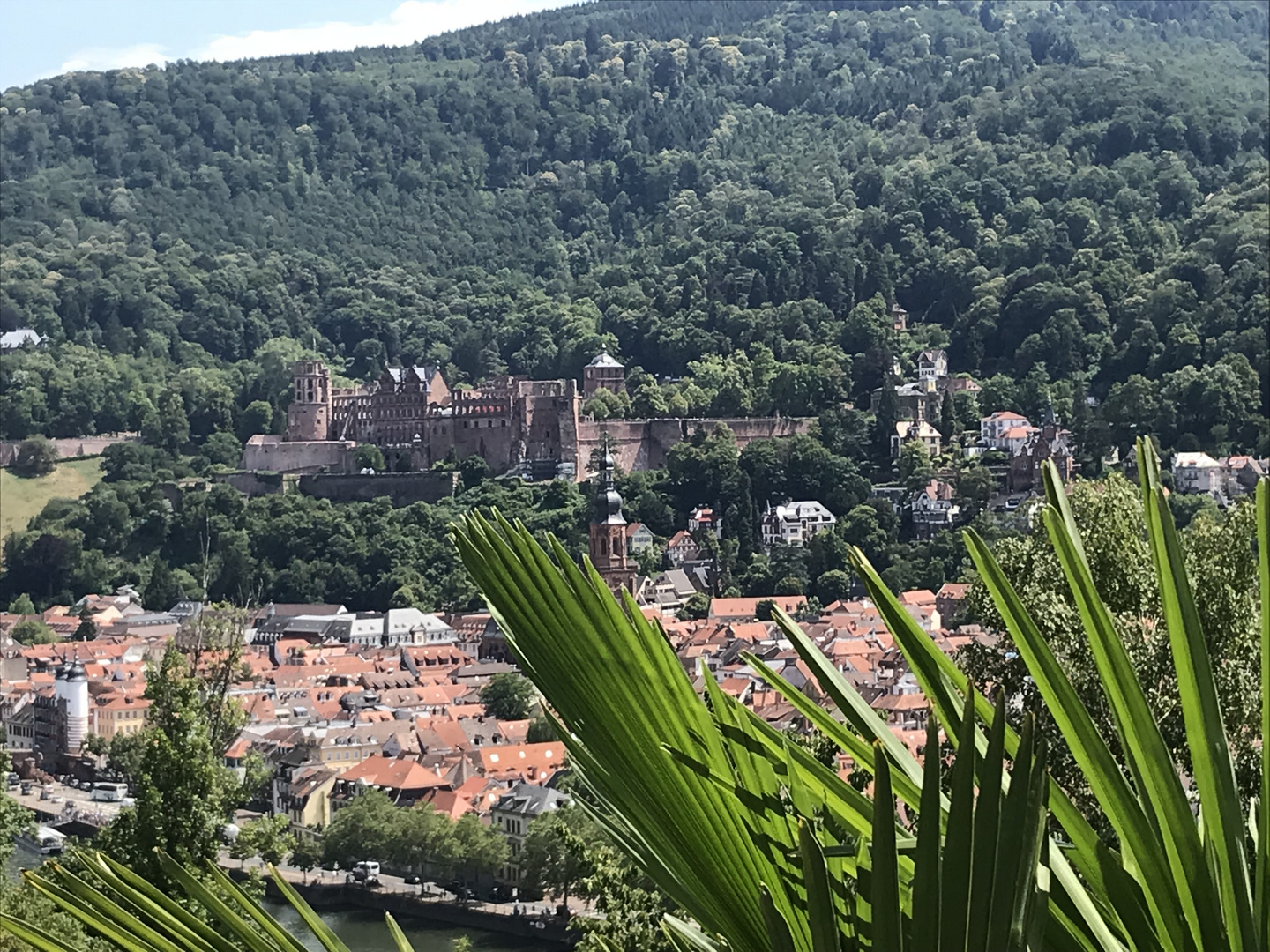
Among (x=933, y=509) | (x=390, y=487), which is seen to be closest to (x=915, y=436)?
(x=933, y=509)

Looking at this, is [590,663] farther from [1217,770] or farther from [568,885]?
[568,885]

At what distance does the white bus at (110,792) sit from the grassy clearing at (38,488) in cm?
2390

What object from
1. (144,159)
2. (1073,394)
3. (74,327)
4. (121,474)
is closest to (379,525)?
(121,474)

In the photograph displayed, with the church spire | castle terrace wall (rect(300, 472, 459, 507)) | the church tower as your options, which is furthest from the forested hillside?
the church tower

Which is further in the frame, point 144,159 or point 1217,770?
point 144,159

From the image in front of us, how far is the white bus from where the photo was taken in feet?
118

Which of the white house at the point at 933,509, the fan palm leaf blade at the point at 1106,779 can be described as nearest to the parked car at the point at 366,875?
the white house at the point at 933,509

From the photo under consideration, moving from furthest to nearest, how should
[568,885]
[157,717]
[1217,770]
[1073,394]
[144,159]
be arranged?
[144,159] → [1073,394] → [568,885] → [157,717] → [1217,770]

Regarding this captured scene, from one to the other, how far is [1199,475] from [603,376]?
71.3 feet

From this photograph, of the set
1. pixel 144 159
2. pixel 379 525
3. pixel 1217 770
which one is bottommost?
pixel 379 525

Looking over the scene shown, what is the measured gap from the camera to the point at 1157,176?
253 feet

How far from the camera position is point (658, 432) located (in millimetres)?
60906

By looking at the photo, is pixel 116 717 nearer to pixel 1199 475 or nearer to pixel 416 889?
pixel 416 889

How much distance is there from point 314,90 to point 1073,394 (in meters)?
57.7
